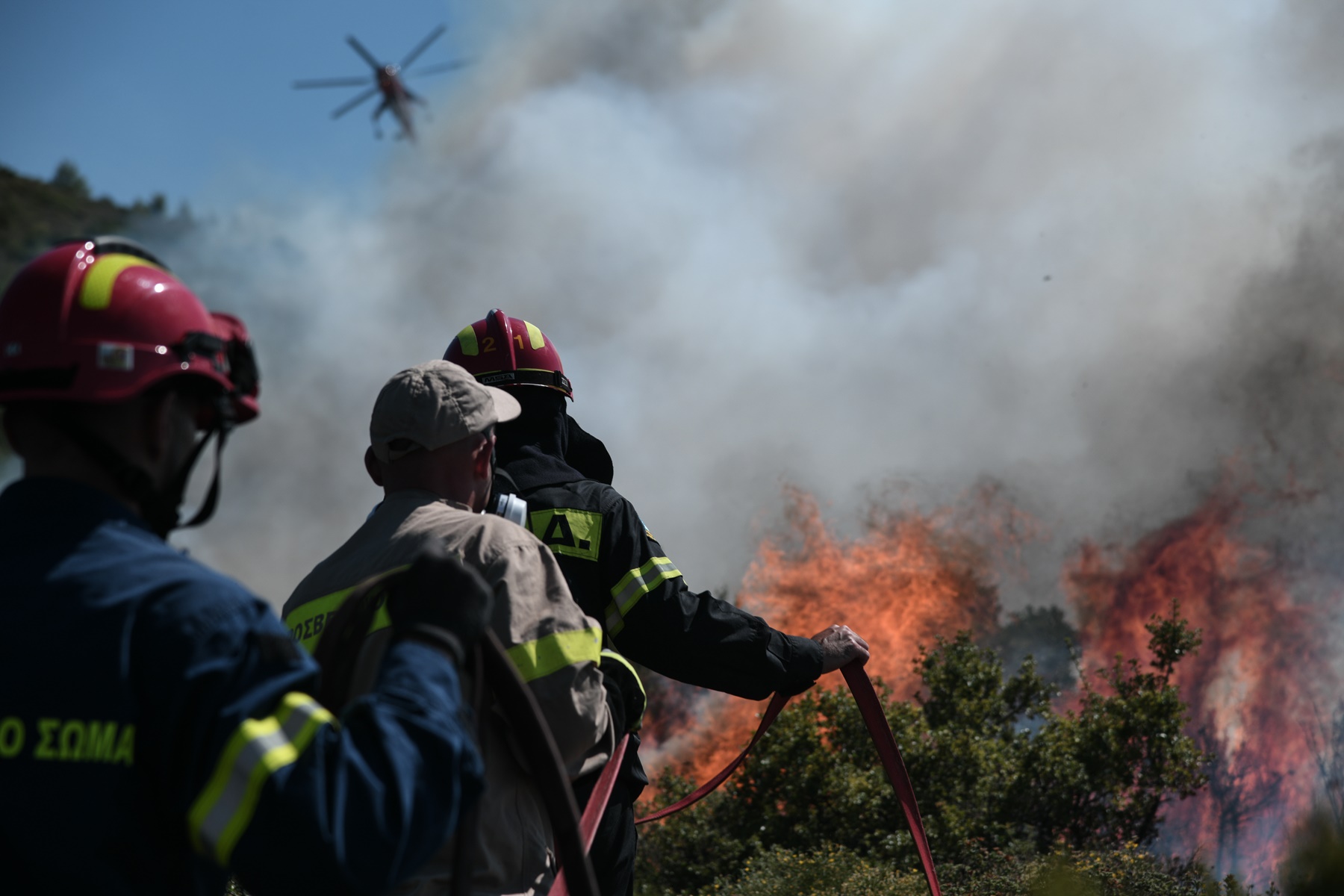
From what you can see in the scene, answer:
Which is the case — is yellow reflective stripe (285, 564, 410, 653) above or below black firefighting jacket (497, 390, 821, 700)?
below

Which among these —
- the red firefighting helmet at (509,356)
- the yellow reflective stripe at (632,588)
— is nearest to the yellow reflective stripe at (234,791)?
the yellow reflective stripe at (632,588)

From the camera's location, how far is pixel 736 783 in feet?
23.5

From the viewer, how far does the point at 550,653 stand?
2.28 metres

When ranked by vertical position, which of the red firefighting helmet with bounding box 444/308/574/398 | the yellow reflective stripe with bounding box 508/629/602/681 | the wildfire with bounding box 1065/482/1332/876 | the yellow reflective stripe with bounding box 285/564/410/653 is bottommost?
the yellow reflective stripe with bounding box 508/629/602/681

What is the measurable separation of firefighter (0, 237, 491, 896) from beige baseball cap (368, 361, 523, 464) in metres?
0.87

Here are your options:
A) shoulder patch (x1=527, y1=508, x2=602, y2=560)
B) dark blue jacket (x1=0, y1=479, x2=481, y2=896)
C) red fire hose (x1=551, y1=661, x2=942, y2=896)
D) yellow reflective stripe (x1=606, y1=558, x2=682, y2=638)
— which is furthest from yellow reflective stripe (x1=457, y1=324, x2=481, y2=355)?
dark blue jacket (x1=0, y1=479, x2=481, y2=896)

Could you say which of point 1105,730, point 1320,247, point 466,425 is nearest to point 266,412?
point 1320,247

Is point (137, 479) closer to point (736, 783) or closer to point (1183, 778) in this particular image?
point (736, 783)

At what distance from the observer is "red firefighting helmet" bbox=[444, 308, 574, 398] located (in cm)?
373

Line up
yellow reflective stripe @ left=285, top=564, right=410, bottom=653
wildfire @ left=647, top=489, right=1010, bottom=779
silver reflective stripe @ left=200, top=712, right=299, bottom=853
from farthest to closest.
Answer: wildfire @ left=647, top=489, right=1010, bottom=779 → yellow reflective stripe @ left=285, top=564, right=410, bottom=653 → silver reflective stripe @ left=200, top=712, right=299, bottom=853

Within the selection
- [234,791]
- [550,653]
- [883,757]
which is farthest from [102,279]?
[883,757]

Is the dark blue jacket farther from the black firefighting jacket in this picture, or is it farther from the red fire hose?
the red fire hose

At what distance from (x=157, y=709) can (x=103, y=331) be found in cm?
58

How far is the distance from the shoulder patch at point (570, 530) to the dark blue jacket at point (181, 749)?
1668 millimetres
